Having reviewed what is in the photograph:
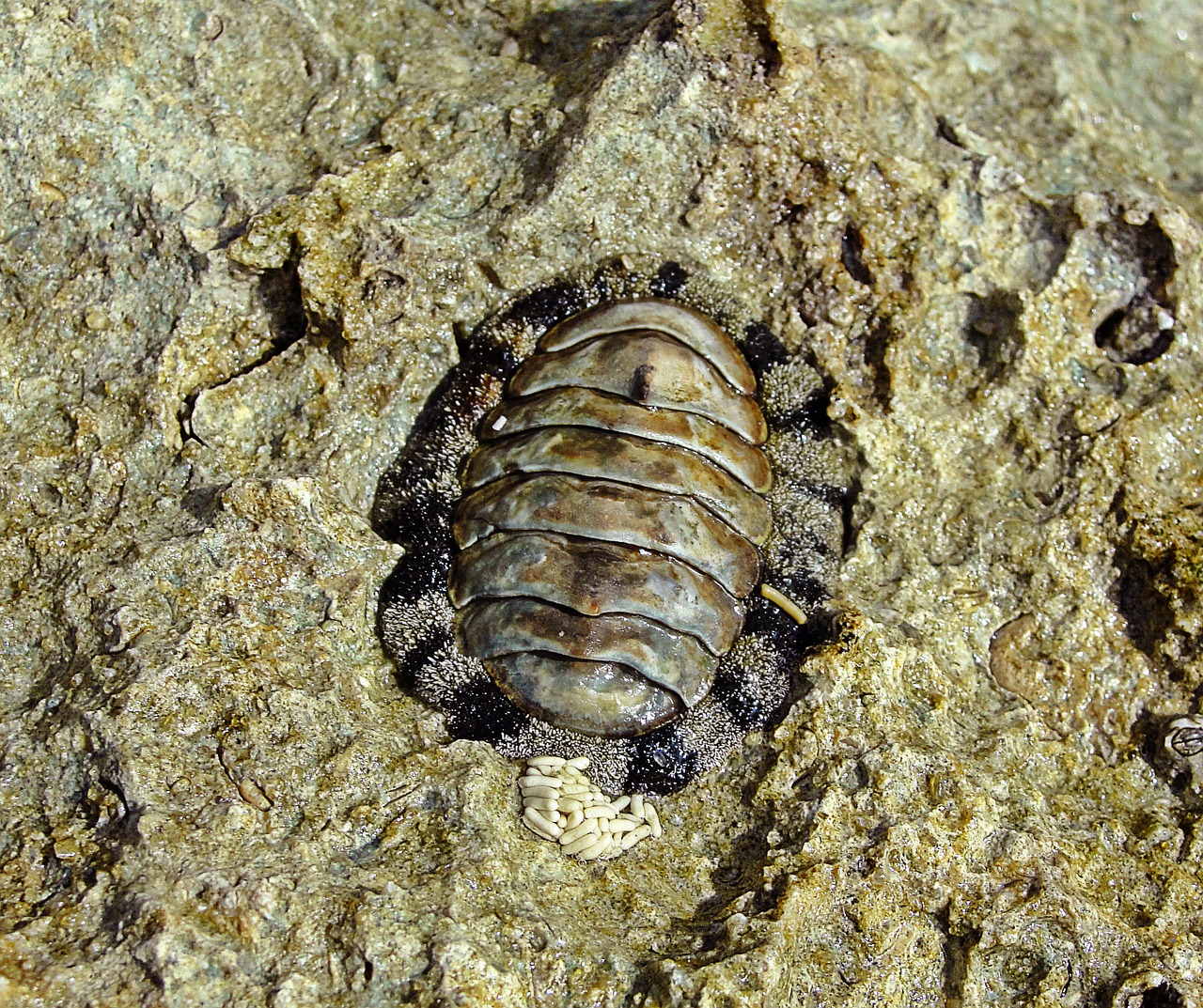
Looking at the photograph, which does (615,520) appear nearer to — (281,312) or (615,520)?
(615,520)

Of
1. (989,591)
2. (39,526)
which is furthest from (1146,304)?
(39,526)

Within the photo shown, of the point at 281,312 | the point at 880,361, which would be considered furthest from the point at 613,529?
the point at 281,312

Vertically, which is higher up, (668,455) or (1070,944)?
(668,455)

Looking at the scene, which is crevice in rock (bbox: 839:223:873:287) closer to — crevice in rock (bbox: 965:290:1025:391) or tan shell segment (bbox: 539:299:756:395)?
crevice in rock (bbox: 965:290:1025:391)

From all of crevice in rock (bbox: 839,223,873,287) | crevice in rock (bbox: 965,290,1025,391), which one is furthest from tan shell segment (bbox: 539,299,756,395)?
crevice in rock (bbox: 965,290,1025,391)

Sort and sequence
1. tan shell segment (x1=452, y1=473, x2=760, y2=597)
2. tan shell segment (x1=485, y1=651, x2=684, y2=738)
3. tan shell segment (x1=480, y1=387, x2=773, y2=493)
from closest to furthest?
tan shell segment (x1=485, y1=651, x2=684, y2=738) < tan shell segment (x1=452, y1=473, x2=760, y2=597) < tan shell segment (x1=480, y1=387, x2=773, y2=493)

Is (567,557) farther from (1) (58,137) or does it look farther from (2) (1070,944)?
(1) (58,137)
